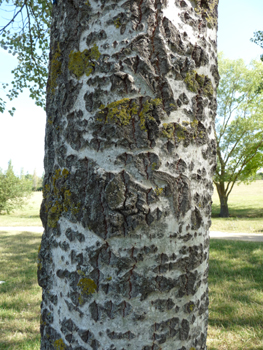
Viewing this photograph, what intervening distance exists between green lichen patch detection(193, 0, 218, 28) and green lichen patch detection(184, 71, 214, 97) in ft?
0.89

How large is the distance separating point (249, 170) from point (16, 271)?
18.4 metres

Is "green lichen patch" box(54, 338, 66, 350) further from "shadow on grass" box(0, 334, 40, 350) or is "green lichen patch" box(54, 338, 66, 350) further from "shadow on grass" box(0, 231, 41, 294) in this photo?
"shadow on grass" box(0, 231, 41, 294)

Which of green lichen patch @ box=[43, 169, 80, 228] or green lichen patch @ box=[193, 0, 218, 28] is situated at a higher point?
green lichen patch @ box=[193, 0, 218, 28]

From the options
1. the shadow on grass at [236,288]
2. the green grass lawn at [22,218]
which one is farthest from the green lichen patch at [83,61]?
the green grass lawn at [22,218]

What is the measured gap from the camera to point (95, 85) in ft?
4.07

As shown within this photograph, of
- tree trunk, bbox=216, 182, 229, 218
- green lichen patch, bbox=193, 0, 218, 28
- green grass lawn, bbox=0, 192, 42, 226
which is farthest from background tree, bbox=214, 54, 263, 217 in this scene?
green lichen patch, bbox=193, 0, 218, 28

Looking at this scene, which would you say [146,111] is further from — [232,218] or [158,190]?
[232,218]

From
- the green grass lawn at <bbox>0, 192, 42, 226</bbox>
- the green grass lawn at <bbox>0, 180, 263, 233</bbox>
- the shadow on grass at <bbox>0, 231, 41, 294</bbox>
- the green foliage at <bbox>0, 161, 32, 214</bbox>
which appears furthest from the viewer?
the green foliage at <bbox>0, 161, 32, 214</bbox>

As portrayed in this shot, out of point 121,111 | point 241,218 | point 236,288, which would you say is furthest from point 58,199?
point 241,218

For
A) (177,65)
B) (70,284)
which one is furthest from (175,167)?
(70,284)

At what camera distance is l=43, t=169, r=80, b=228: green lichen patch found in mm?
1299

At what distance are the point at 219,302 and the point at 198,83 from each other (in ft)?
12.2

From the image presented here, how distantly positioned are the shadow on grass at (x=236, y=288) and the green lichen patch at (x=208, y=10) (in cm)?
326

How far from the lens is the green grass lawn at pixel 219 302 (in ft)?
10.3
